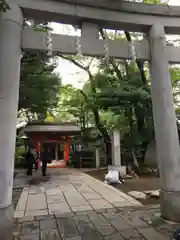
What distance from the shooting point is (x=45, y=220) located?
5164 millimetres

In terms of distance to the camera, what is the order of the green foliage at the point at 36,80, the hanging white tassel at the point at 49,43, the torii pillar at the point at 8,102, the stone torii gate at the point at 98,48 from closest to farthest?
the torii pillar at the point at 8,102
the stone torii gate at the point at 98,48
the hanging white tassel at the point at 49,43
the green foliage at the point at 36,80

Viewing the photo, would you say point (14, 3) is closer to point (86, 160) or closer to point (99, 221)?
point (99, 221)

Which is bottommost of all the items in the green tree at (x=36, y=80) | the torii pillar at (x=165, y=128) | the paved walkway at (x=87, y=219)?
the paved walkway at (x=87, y=219)

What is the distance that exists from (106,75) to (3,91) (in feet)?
33.5

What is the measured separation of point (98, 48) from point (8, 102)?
229 centimetres

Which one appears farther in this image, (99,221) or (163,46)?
(163,46)

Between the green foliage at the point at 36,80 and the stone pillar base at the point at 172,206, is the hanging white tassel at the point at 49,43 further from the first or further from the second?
the green foliage at the point at 36,80

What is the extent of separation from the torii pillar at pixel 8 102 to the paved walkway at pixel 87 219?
0.70 metres

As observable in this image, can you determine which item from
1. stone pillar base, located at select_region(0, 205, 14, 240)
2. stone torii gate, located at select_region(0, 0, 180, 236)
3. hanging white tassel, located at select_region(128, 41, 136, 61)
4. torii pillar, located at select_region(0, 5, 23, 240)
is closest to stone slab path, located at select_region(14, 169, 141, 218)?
stone pillar base, located at select_region(0, 205, 14, 240)

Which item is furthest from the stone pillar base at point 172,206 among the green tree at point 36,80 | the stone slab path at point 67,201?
the green tree at point 36,80

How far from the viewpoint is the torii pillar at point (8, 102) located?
403cm

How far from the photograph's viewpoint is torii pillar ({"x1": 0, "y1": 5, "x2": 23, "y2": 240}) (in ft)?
13.2

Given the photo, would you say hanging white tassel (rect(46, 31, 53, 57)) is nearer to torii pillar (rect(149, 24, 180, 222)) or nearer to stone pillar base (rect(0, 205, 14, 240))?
torii pillar (rect(149, 24, 180, 222))

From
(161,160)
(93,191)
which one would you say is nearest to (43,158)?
(93,191)
